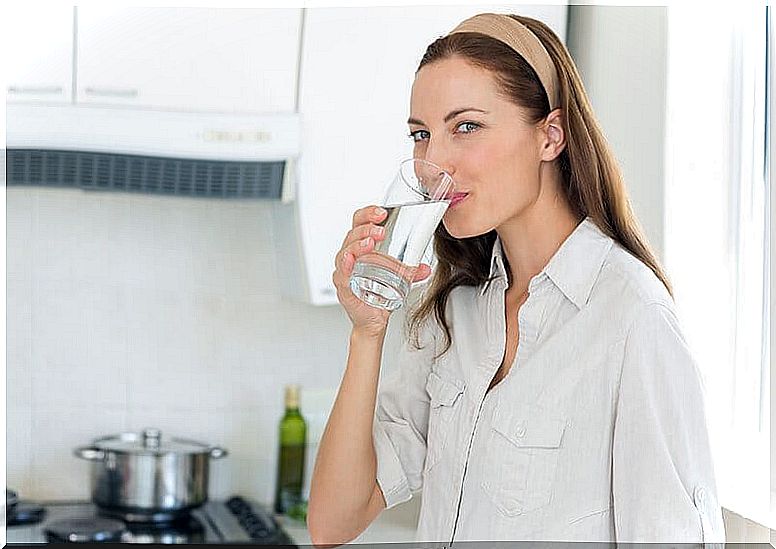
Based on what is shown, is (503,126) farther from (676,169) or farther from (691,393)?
(676,169)

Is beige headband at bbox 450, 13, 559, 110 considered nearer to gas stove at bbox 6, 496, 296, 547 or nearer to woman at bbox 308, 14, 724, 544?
woman at bbox 308, 14, 724, 544

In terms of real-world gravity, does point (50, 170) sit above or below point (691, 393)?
above

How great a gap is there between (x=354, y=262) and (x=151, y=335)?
118cm

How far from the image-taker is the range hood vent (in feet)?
6.22

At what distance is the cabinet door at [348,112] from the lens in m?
1.95

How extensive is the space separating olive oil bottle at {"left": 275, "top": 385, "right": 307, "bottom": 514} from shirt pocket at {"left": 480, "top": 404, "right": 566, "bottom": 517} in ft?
3.39

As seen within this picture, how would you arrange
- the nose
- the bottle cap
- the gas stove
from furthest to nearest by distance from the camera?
the bottle cap < the gas stove < the nose

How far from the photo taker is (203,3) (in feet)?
6.38

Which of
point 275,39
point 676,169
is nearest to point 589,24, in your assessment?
point 676,169

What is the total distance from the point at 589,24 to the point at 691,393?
116cm

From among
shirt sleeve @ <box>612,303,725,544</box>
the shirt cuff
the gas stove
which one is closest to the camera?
shirt sleeve @ <box>612,303,725,544</box>

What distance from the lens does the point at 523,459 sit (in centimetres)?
111

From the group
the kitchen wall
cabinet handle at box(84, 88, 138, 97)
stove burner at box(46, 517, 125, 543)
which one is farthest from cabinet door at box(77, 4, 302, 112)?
stove burner at box(46, 517, 125, 543)

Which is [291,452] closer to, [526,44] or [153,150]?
[153,150]
